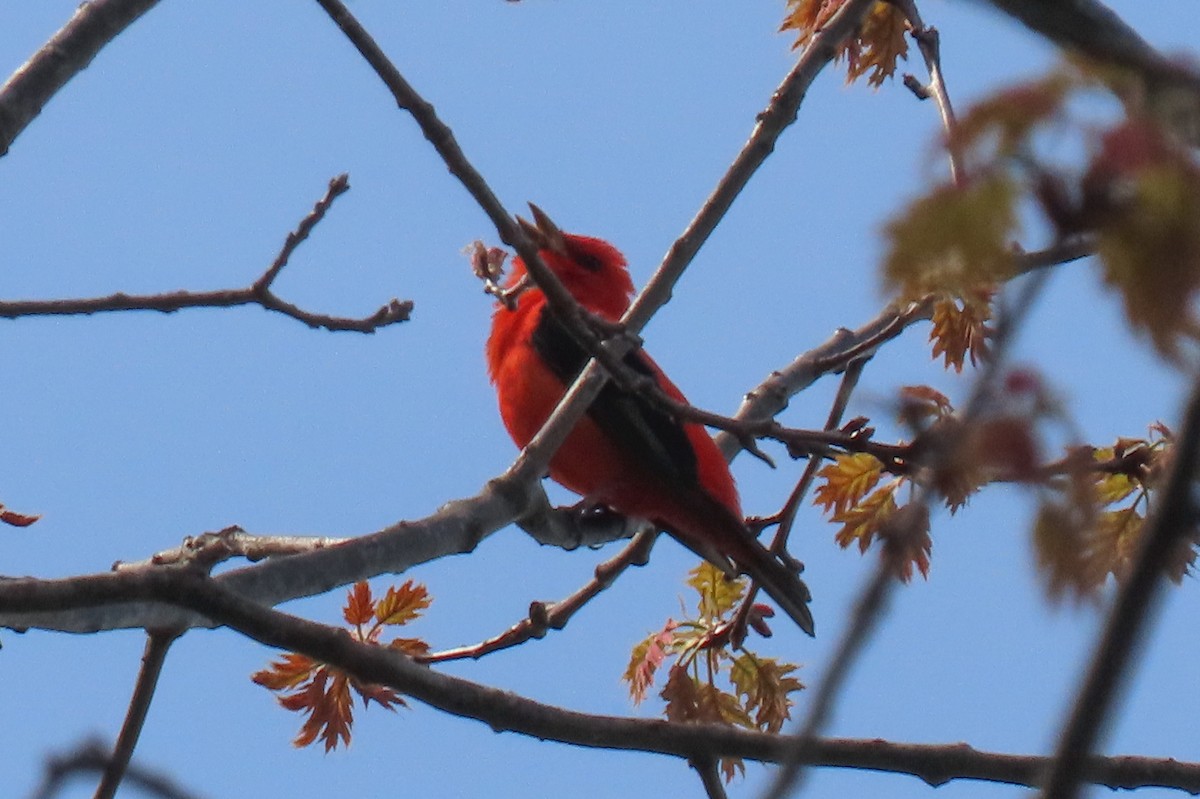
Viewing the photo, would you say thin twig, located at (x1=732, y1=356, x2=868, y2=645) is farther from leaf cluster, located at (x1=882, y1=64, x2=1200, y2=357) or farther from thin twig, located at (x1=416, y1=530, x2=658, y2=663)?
leaf cluster, located at (x1=882, y1=64, x2=1200, y2=357)

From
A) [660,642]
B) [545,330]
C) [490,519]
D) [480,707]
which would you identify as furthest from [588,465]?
[480,707]

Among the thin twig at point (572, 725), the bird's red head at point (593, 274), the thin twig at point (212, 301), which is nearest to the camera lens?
the thin twig at point (572, 725)

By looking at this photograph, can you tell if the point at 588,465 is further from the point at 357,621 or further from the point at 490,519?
the point at 490,519

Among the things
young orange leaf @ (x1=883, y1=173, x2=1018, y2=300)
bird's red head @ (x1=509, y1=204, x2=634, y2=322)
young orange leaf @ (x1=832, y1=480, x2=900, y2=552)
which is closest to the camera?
young orange leaf @ (x1=883, y1=173, x2=1018, y2=300)

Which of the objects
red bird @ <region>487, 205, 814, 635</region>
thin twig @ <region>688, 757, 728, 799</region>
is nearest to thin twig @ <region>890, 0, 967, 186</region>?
red bird @ <region>487, 205, 814, 635</region>

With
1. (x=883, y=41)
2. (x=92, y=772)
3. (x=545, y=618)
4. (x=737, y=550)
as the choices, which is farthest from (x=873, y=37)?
(x=92, y=772)

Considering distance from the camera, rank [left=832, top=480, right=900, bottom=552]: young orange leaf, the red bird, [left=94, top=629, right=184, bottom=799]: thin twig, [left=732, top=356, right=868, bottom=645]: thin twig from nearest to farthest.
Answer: [left=94, top=629, right=184, bottom=799]: thin twig → [left=732, top=356, right=868, bottom=645]: thin twig → [left=832, top=480, right=900, bottom=552]: young orange leaf → the red bird

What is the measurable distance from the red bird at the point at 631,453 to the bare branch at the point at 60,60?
149cm

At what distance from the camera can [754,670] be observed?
14.5ft

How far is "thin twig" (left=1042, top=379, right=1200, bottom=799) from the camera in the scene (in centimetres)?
89

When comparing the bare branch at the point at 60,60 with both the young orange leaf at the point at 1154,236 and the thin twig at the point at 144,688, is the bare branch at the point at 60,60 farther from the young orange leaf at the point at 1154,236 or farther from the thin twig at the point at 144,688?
the young orange leaf at the point at 1154,236

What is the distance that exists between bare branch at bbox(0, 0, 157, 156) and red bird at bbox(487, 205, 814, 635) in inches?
58.6

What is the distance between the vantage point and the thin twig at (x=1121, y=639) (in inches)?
34.9

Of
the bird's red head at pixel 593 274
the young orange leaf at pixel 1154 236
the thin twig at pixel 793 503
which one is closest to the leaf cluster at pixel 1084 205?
the young orange leaf at pixel 1154 236
